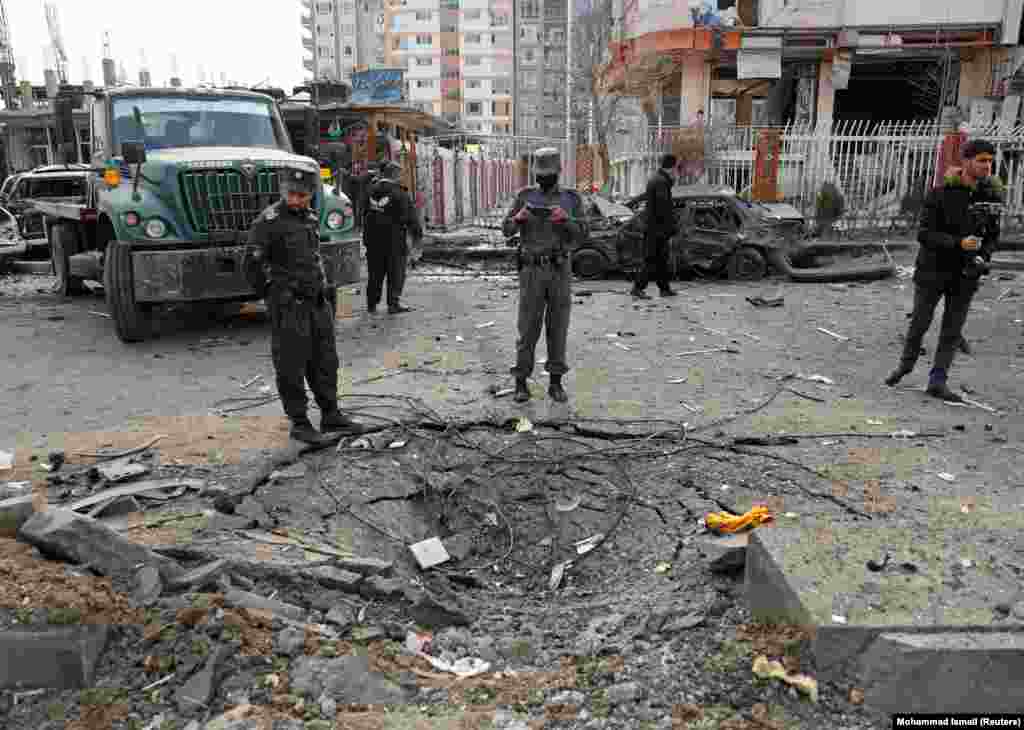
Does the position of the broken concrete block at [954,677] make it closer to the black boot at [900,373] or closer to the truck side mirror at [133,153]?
the black boot at [900,373]

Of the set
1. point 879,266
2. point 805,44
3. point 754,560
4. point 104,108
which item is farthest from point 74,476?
point 805,44

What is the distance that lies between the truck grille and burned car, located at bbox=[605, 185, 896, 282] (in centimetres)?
602

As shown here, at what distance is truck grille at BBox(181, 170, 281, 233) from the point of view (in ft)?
25.6

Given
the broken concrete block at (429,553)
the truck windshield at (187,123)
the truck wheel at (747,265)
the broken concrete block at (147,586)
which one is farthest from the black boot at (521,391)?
the truck wheel at (747,265)

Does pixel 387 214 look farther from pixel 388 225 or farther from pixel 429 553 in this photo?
pixel 429 553

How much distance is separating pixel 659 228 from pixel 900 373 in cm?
457

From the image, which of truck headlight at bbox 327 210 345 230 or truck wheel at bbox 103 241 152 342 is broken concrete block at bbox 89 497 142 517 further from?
truck headlight at bbox 327 210 345 230

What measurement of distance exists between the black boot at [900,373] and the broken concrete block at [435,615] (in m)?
4.63

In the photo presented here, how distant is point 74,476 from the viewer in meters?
4.59

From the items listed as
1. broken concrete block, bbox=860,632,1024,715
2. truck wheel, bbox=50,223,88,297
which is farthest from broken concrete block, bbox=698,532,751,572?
truck wheel, bbox=50,223,88,297

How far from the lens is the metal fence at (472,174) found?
17.5 m

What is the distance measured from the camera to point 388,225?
9.02 metres

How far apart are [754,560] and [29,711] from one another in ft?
8.73

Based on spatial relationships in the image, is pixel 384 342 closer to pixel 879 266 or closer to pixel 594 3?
pixel 879 266
